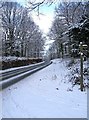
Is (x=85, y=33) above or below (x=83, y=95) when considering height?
above

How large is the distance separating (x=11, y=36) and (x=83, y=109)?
173ft

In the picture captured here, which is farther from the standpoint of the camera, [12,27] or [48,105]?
[12,27]

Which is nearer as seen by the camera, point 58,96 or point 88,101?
point 88,101

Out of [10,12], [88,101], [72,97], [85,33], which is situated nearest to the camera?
[88,101]

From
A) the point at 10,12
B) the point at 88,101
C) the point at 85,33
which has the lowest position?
the point at 88,101

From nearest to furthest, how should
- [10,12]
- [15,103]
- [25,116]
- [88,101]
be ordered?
[25,116] < [15,103] < [88,101] < [10,12]

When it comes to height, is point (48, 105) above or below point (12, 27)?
below

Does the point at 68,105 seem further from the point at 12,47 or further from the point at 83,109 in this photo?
the point at 12,47

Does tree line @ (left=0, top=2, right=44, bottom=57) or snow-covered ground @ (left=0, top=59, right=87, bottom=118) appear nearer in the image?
snow-covered ground @ (left=0, top=59, right=87, bottom=118)

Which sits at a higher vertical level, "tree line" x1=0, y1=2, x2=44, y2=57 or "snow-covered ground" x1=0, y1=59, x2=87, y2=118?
"tree line" x1=0, y1=2, x2=44, y2=57

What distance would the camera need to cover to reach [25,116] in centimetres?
830

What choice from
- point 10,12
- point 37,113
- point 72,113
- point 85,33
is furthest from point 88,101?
point 10,12

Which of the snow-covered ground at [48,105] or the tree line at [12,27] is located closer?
the snow-covered ground at [48,105]

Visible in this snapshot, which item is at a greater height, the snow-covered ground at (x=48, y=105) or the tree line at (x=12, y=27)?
the tree line at (x=12, y=27)
